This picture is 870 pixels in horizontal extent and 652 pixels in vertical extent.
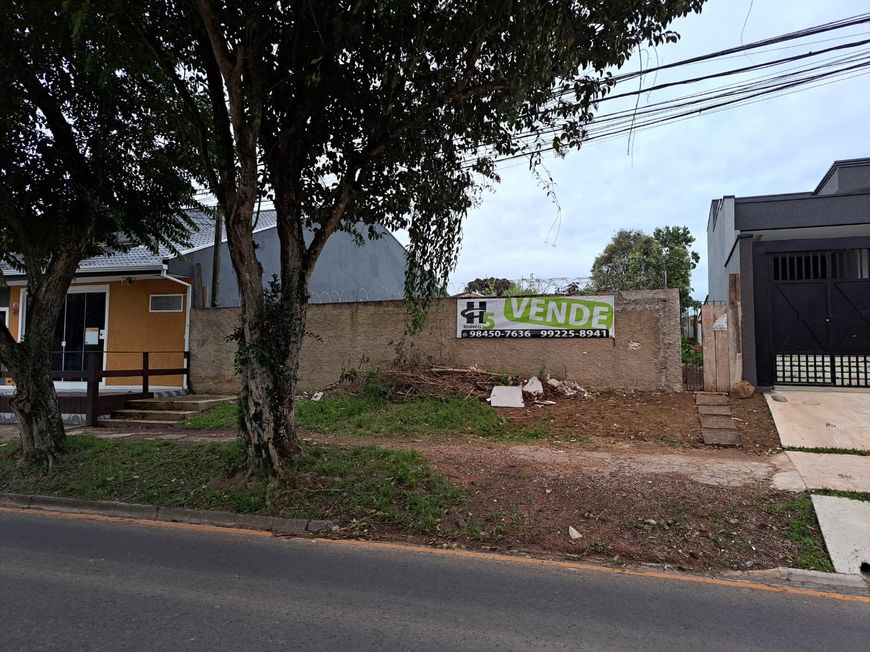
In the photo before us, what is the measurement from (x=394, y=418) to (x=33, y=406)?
17.2ft

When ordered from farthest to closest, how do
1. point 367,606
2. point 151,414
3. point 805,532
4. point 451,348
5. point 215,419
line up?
point 451,348 → point 151,414 → point 215,419 → point 805,532 → point 367,606

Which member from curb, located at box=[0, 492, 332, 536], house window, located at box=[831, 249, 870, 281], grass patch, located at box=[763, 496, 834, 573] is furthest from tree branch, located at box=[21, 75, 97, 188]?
house window, located at box=[831, 249, 870, 281]

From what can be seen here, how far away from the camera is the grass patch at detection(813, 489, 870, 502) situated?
5.61 metres

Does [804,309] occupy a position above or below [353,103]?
below

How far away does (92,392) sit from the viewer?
35.9 ft

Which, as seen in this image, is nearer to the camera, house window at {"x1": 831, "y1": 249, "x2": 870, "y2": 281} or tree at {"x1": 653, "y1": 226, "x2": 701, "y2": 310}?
house window at {"x1": 831, "y1": 249, "x2": 870, "y2": 281}

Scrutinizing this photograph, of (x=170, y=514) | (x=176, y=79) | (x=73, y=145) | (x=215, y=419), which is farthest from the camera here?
(x=215, y=419)

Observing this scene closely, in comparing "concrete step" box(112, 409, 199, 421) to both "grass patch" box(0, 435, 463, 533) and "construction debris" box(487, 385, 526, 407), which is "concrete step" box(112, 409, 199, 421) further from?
"construction debris" box(487, 385, 526, 407)

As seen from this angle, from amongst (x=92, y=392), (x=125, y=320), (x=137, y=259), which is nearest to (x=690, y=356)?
(x=92, y=392)

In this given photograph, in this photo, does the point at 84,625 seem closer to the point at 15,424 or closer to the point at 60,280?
the point at 60,280

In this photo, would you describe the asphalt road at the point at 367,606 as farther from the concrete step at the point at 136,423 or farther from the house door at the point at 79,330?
the house door at the point at 79,330

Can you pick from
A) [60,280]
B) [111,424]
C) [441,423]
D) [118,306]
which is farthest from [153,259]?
[441,423]

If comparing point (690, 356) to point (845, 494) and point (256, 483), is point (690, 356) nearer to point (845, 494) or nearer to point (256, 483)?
point (845, 494)

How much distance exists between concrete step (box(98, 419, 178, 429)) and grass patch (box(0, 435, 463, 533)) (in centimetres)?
240
